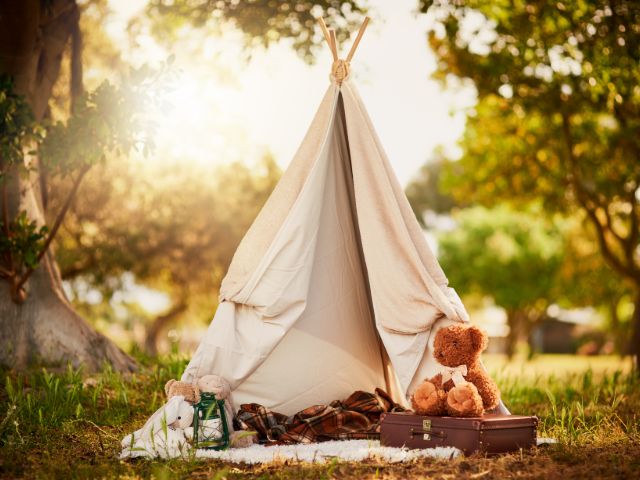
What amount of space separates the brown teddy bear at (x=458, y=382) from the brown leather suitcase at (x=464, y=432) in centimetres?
8

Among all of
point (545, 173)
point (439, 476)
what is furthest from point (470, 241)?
point (439, 476)

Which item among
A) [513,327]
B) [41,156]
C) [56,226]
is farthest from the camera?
[513,327]

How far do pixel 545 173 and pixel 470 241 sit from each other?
14585 mm

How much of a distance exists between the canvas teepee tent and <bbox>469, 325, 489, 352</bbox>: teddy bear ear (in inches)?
13.0

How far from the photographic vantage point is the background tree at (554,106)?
340 inches

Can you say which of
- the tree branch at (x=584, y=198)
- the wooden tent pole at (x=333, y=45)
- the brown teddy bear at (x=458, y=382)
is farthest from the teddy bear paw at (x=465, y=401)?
the tree branch at (x=584, y=198)

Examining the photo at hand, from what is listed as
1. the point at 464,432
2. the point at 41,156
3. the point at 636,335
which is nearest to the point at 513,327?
the point at 636,335

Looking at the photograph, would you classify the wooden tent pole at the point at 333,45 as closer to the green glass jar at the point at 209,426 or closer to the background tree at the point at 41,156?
the background tree at the point at 41,156

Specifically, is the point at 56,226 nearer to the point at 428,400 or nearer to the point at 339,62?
the point at 339,62

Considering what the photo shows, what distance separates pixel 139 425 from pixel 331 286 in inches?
71.2

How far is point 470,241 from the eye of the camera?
92.2ft

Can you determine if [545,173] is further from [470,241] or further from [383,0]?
[470,241]

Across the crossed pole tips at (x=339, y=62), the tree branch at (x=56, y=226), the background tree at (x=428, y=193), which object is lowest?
the tree branch at (x=56, y=226)

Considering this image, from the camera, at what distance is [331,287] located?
19.7 ft
